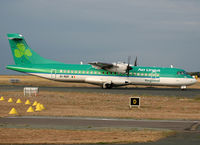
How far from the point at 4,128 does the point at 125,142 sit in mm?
6109

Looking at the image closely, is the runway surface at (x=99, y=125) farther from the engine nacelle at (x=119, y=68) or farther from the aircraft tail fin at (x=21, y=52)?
the aircraft tail fin at (x=21, y=52)

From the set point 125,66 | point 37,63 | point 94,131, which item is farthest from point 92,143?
point 37,63

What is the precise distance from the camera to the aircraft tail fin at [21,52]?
4647 centimetres

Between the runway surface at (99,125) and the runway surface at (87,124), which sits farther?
the runway surface at (87,124)

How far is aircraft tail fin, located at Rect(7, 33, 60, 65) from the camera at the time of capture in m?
46.5

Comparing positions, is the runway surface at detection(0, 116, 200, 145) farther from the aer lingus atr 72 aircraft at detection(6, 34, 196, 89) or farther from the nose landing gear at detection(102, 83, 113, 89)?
the nose landing gear at detection(102, 83, 113, 89)

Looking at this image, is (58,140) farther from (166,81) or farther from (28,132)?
(166,81)

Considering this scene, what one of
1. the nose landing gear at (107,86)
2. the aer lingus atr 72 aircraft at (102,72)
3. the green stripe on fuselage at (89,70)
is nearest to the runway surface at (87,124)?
the aer lingus atr 72 aircraft at (102,72)

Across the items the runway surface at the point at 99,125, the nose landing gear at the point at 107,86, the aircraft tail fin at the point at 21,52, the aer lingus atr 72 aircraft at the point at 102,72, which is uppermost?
the aircraft tail fin at the point at 21,52

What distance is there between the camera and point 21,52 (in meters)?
46.5

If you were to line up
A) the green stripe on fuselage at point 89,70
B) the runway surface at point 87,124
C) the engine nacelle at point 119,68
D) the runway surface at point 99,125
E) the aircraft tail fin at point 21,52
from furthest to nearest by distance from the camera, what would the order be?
the aircraft tail fin at point 21,52 → the green stripe on fuselage at point 89,70 → the engine nacelle at point 119,68 → the runway surface at point 87,124 → the runway surface at point 99,125

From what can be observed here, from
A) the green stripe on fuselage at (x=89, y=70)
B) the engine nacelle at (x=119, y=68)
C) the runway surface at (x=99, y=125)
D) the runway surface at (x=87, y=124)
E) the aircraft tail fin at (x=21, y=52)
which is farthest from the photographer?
the aircraft tail fin at (x=21, y=52)

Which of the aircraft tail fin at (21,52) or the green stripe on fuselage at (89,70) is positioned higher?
the aircraft tail fin at (21,52)

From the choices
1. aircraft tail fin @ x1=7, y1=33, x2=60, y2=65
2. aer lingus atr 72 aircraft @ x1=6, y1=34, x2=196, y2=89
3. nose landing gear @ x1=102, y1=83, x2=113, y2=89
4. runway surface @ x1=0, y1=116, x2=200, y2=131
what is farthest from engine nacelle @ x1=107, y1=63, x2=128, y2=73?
runway surface @ x1=0, y1=116, x2=200, y2=131
